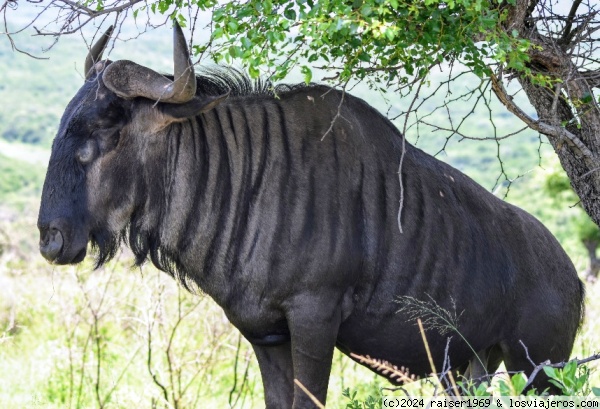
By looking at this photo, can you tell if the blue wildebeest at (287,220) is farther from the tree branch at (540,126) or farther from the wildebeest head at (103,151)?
the tree branch at (540,126)

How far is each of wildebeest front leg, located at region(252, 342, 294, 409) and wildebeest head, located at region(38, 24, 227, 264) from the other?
39.7 inches

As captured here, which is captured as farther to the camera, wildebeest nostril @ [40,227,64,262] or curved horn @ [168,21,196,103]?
wildebeest nostril @ [40,227,64,262]

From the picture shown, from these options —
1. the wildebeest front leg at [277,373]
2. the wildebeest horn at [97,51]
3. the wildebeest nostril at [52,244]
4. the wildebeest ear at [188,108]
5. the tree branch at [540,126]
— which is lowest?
the wildebeest front leg at [277,373]

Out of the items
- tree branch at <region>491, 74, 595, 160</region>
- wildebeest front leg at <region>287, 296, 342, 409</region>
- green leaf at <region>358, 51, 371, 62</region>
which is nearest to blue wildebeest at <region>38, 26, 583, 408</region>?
wildebeest front leg at <region>287, 296, 342, 409</region>

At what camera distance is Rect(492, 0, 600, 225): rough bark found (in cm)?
500

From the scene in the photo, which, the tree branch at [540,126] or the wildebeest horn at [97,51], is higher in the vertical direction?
the wildebeest horn at [97,51]

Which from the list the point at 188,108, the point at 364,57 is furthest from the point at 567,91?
the point at 188,108

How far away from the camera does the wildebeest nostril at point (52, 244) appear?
450 cm

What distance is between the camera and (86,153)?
455 centimetres

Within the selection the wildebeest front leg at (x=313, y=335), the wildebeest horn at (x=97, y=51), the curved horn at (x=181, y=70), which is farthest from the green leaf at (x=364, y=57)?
the wildebeest horn at (x=97, y=51)

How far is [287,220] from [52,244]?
43.1 inches

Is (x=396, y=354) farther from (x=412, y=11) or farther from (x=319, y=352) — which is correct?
(x=412, y=11)

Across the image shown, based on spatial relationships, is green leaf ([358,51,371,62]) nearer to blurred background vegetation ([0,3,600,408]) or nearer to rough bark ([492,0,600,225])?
blurred background vegetation ([0,3,600,408])

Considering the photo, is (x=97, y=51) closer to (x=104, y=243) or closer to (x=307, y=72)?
(x=104, y=243)
